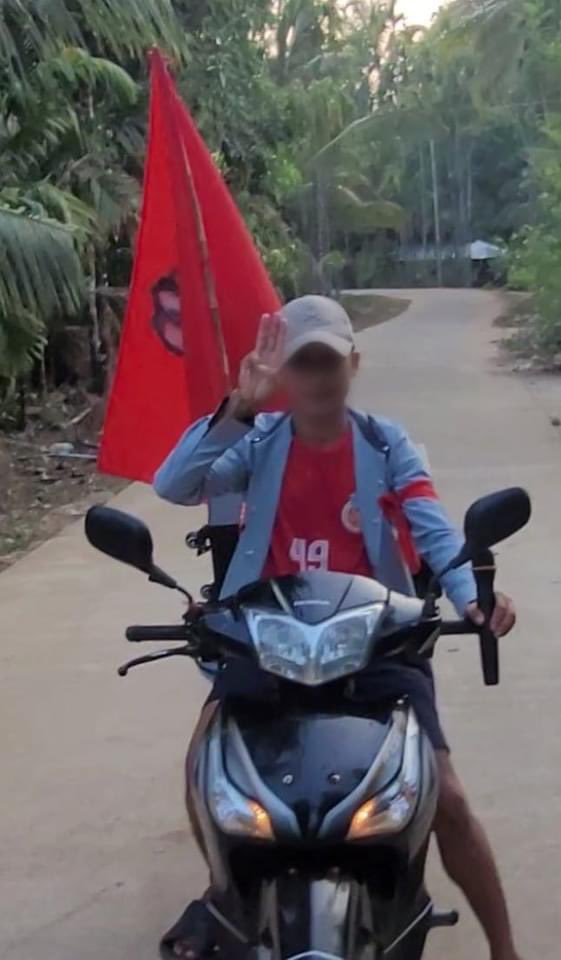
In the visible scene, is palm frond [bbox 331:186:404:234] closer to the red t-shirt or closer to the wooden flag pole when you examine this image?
the wooden flag pole

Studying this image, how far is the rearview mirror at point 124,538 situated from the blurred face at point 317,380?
1.53 ft

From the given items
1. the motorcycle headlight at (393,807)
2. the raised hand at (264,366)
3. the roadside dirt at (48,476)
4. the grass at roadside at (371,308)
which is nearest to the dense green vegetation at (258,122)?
the roadside dirt at (48,476)

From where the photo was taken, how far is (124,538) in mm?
3076

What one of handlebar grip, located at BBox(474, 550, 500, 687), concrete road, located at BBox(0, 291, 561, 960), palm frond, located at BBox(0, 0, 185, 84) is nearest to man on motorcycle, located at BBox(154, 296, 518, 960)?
handlebar grip, located at BBox(474, 550, 500, 687)

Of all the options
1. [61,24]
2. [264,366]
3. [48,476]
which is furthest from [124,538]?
[48,476]

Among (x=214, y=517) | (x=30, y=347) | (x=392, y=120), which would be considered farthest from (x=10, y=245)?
(x=392, y=120)

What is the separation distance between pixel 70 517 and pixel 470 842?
28.1 feet

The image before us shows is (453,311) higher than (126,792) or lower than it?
lower

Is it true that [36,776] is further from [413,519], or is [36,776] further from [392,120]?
[392,120]

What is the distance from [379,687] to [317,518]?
1.80 ft

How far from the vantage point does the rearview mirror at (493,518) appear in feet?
9.76

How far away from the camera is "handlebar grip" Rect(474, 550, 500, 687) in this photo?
9.91 ft

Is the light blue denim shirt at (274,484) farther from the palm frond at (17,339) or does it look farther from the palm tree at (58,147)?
the palm frond at (17,339)

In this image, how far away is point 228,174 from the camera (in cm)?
2097
